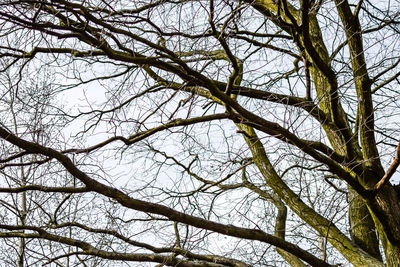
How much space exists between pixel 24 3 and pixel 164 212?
1855mm

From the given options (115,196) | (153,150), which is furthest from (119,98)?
(153,150)

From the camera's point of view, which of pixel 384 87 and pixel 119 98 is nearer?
pixel 119 98

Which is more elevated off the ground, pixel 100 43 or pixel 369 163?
pixel 100 43

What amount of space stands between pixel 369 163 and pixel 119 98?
8.03ft

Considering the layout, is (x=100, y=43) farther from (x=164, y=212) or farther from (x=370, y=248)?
(x=370, y=248)

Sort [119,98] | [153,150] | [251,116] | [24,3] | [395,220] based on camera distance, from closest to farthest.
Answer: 1. [24,3]
2. [251,116]
3. [395,220]
4. [119,98]
5. [153,150]

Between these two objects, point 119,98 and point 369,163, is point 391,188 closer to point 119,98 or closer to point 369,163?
point 369,163

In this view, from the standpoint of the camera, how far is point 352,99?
5141mm

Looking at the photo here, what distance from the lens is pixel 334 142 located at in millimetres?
4559

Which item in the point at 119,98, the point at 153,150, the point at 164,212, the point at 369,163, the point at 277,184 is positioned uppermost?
the point at 153,150

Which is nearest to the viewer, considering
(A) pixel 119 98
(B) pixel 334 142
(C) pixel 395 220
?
(C) pixel 395 220

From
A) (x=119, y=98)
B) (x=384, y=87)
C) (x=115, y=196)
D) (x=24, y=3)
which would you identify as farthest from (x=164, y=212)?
(x=384, y=87)

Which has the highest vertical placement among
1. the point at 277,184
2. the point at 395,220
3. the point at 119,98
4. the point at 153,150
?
the point at 153,150

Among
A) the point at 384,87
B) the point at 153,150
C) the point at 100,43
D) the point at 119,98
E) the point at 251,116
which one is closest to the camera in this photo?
the point at 100,43
